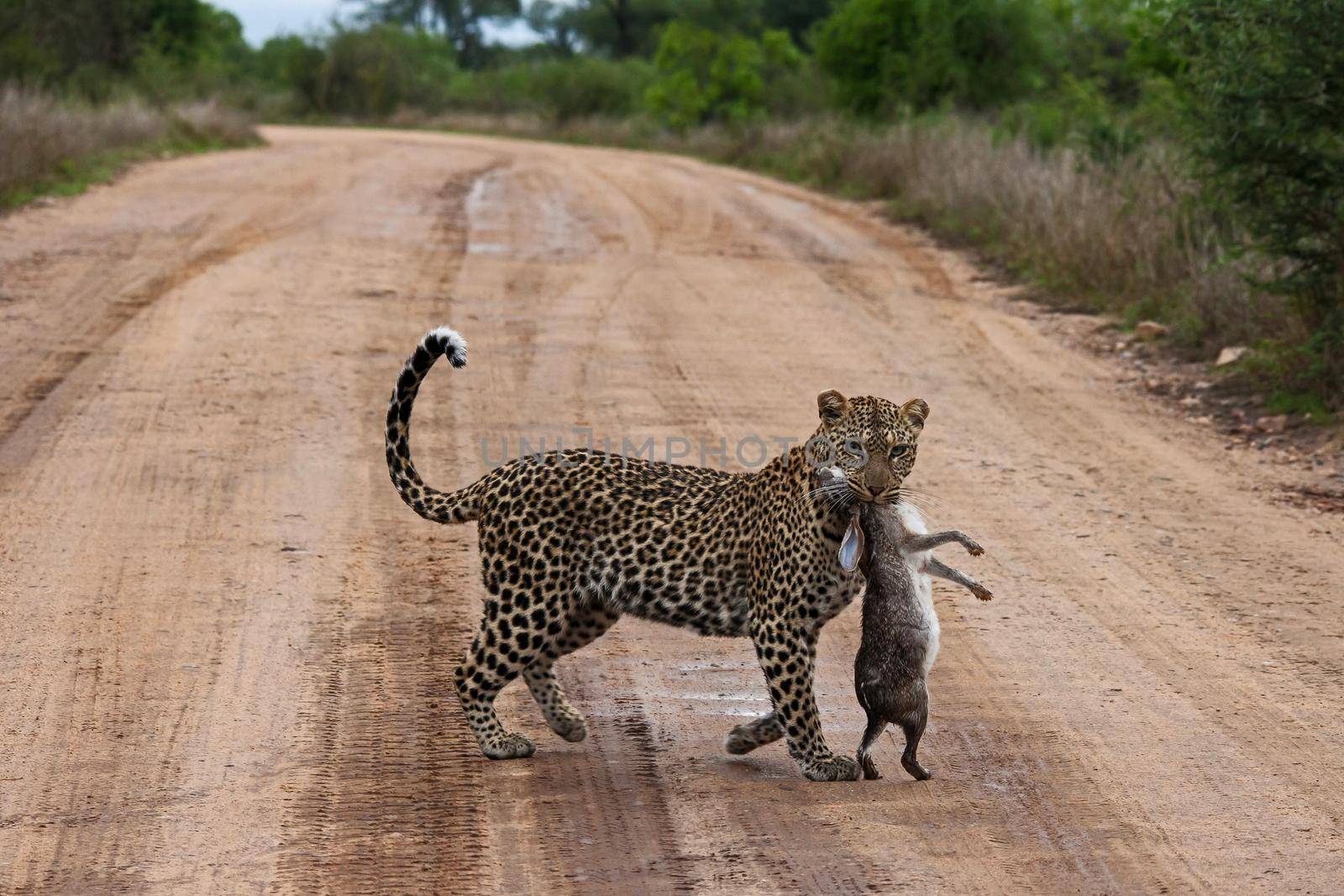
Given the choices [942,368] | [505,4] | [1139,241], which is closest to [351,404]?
[942,368]

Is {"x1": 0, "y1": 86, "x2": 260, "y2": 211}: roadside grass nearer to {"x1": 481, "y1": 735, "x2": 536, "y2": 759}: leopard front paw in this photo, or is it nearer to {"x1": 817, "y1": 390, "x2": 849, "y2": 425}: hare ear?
{"x1": 481, "y1": 735, "x2": 536, "y2": 759}: leopard front paw

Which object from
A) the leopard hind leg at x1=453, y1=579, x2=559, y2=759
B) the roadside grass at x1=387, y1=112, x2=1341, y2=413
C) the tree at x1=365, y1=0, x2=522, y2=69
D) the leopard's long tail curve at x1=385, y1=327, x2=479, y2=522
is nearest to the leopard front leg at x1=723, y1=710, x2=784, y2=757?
the leopard hind leg at x1=453, y1=579, x2=559, y2=759

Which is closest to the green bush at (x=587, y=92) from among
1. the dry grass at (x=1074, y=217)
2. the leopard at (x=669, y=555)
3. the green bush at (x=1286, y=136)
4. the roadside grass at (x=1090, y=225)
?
the roadside grass at (x=1090, y=225)

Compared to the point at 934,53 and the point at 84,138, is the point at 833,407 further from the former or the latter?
the point at 934,53

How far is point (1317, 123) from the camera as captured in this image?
11258mm

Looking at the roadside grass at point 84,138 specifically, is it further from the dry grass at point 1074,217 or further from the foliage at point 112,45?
the dry grass at point 1074,217

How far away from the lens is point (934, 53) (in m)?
27.7

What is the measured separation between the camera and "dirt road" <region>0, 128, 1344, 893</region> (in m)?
5.05

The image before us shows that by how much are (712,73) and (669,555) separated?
32.6 meters

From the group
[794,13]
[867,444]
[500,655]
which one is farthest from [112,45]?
[867,444]

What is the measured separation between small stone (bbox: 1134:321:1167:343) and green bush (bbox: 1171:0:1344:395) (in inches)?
74.5

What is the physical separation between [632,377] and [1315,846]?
7.25 m

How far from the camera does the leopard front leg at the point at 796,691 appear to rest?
5.46m

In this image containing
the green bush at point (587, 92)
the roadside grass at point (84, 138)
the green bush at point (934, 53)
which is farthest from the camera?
the green bush at point (587, 92)
